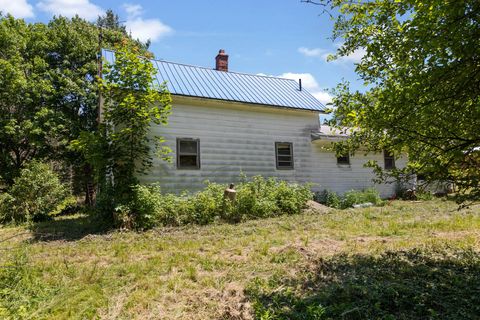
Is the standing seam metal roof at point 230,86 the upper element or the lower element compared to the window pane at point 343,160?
upper

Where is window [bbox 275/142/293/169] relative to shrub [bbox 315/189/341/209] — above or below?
above

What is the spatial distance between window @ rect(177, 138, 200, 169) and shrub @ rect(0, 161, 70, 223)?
4897mm

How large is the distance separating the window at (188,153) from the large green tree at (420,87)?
322 inches

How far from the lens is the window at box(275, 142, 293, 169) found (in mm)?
14383

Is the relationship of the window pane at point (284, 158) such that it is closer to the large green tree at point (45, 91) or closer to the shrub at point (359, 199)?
the shrub at point (359, 199)

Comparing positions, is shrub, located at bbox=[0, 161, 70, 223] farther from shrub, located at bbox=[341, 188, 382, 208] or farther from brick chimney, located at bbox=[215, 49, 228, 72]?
shrub, located at bbox=[341, 188, 382, 208]

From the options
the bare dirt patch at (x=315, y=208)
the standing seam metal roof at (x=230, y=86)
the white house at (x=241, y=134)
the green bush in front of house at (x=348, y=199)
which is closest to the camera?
the bare dirt patch at (x=315, y=208)

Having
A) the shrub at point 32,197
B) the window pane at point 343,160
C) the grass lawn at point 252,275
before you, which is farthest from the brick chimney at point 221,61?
the grass lawn at point 252,275

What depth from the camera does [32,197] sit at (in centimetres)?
1195

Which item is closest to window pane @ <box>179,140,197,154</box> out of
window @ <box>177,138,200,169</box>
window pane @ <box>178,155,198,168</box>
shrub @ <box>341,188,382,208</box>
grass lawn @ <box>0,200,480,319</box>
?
window @ <box>177,138,200,169</box>

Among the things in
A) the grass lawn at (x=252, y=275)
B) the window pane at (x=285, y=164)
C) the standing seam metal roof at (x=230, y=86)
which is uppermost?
the standing seam metal roof at (x=230, y=86)

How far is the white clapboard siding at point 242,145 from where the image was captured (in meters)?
12.3

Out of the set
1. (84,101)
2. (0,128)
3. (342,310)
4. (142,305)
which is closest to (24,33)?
(84,101)

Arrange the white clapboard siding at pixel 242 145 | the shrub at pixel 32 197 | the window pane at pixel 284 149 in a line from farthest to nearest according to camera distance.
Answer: the window pane at pixel 284 149 → the white clapboard siding at pixel 242 145 → the shrub at pixel 32 197
